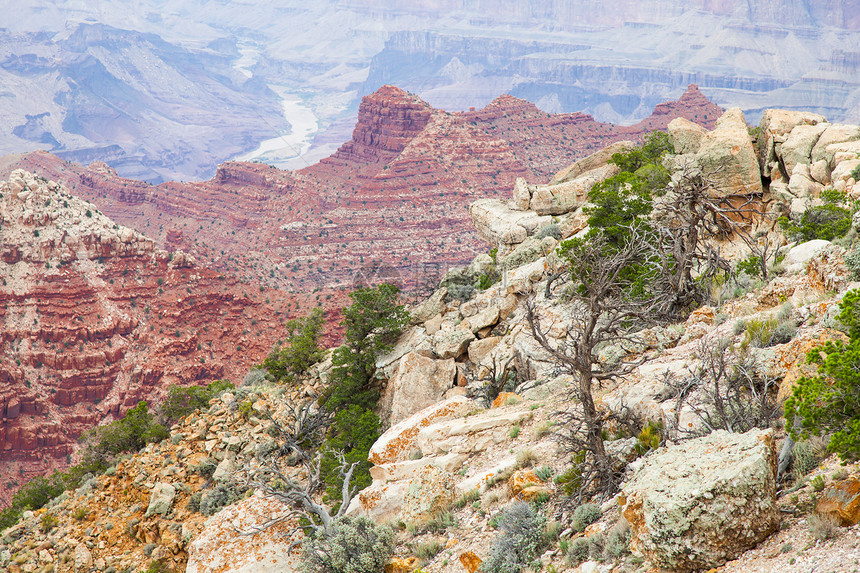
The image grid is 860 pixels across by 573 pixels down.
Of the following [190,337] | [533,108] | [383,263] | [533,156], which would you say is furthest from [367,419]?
[533,108]

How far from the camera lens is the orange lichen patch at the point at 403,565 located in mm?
11062

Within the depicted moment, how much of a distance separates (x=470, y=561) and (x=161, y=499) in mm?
15097

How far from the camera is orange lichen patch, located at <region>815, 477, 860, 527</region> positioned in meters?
6.38

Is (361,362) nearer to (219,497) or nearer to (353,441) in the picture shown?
(353,441)

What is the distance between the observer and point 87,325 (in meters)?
59.3

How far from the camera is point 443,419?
1692 centimetres

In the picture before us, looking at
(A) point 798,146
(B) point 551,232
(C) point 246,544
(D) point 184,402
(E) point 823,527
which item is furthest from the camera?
(B) point 551,232

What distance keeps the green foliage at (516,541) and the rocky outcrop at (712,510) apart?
249 cm

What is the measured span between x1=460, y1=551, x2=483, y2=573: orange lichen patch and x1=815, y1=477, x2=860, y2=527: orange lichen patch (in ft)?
18.0

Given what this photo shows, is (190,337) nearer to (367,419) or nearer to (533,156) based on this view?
(367,419)

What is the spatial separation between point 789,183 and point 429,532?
20241 millimetres

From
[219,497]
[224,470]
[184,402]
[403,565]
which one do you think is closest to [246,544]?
[219,497]

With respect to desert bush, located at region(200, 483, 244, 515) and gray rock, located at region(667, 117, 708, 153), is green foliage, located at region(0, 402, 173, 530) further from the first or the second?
gray rock, located at region(667, 117, 708, 153)

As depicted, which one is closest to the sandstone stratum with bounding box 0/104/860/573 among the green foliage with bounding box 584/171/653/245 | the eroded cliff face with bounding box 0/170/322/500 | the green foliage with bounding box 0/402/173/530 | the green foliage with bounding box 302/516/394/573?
the green foliage with bounding box 302/516/394/573
